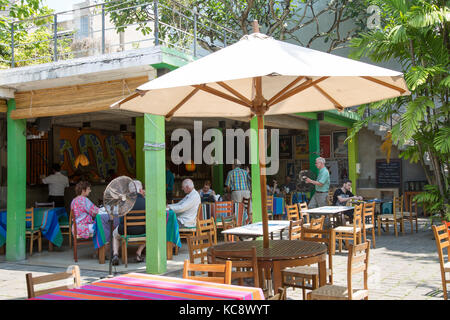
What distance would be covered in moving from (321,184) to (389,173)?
8172mm

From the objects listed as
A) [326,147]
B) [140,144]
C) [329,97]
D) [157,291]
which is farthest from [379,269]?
[326,147]

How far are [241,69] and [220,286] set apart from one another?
1658mm

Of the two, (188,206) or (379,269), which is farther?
(188,206)

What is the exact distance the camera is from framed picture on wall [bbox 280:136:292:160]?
65.8 ft

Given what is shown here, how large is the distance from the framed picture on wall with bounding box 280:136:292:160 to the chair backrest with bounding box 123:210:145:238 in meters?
12.8

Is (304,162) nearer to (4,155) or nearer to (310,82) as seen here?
(4,155)

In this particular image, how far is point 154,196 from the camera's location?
7336 mm

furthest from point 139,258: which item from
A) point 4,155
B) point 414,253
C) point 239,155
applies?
point 239,155

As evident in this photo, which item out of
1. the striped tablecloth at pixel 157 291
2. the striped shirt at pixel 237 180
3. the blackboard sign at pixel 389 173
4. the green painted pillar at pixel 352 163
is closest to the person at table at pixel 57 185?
the striped shirt at pixel 237 180

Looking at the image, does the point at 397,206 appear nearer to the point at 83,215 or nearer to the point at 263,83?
the point at 83,215

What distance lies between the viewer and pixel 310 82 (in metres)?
4.56

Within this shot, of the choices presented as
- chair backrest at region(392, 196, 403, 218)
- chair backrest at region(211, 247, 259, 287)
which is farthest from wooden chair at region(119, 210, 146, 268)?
chair backrest at region(392, 196, 403, 218)

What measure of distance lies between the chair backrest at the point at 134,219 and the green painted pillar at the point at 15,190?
241 centimetres

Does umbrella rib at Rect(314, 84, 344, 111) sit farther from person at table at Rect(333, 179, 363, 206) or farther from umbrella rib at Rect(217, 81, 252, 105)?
person at table at Rect(333, 179, 363, 206)
